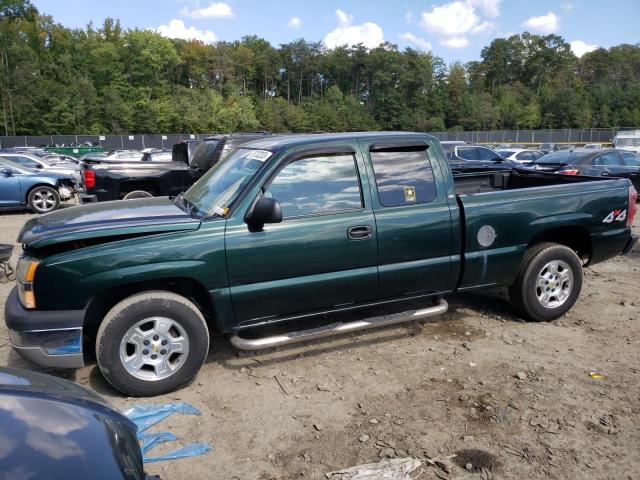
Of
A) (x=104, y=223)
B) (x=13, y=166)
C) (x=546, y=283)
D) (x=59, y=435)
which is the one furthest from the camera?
(x=13, y=166)

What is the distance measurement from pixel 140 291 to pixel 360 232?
5.80ft

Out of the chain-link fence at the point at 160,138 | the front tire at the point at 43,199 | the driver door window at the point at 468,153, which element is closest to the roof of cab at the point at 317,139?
the front tire at the point at 43,199

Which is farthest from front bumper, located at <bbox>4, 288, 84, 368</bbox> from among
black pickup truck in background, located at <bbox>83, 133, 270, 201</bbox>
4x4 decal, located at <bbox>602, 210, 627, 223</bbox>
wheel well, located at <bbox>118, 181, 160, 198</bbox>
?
wheel well, located at <bbox>118, 181, 160, 198</bbox>

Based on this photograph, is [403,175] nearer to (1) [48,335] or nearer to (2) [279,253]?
(2) [279,253]

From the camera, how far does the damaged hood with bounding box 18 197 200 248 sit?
366 cm

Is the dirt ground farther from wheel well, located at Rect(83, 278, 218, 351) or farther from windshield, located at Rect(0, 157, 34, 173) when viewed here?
windshield, located at Rect(0, 157, 34, 173)

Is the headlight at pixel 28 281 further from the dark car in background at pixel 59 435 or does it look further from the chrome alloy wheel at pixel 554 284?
the chrome alloy wheel at pixel 554 284

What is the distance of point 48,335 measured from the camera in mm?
3510

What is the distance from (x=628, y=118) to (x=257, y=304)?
108 metres

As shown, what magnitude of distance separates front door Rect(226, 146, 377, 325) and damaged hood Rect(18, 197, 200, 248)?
0.48 metres

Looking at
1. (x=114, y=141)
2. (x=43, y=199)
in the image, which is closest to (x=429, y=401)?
(x=43, y=199)

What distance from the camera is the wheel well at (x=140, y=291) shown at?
3785 mm

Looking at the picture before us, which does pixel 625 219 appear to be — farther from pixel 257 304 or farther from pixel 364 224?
pixel 257 304

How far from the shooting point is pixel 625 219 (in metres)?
5.35
